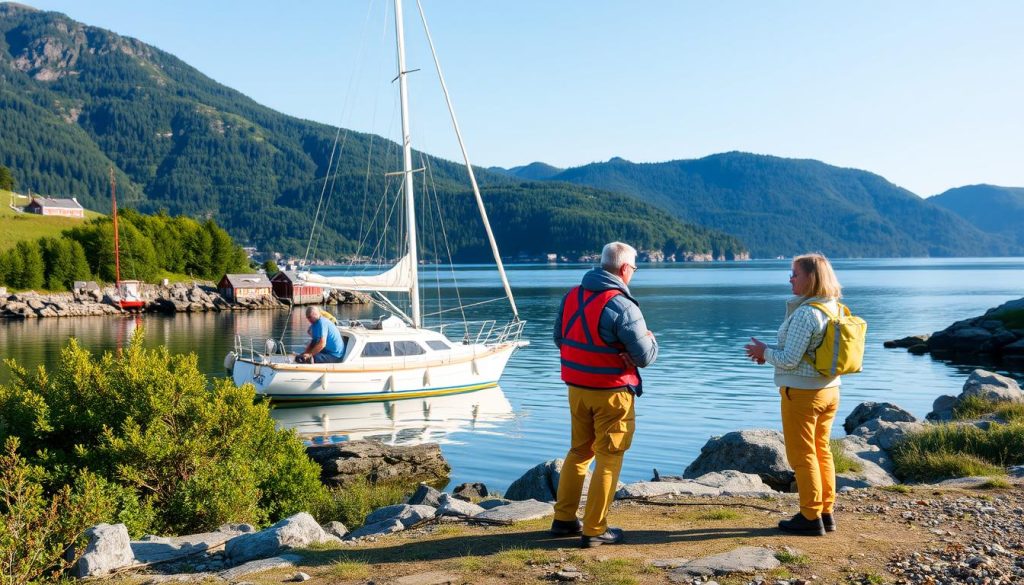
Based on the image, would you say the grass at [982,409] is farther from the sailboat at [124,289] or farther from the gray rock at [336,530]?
the sailboat at [124,289]

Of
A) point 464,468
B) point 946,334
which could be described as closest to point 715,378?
point 464,468

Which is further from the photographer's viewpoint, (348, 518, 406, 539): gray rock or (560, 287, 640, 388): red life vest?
(348, 518, 406, 539): gray rock

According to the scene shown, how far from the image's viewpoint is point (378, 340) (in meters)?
27.7

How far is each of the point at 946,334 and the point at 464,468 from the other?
36.3 meters

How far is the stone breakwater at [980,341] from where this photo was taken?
41875mm

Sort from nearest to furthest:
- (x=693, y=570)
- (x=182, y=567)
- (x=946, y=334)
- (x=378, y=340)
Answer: (x=693, y=570)
(x=182, y=567)
(x=378, y=340)
(x=946, y=334)

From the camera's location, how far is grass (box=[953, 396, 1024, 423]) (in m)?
16.3

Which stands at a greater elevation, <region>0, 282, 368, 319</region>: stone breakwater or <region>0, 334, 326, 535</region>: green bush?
<region>0, 334, 326, 535</region>: green bush

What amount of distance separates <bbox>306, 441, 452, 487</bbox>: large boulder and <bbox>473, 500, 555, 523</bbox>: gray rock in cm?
709

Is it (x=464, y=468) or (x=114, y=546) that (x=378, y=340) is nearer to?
(x=464, y=468)

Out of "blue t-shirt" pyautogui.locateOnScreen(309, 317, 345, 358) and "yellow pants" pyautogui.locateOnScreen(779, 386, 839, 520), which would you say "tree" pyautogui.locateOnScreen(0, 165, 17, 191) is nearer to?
"blue t-shirt" pyautogui.locateOnScreen(309, 317, 345, 358)

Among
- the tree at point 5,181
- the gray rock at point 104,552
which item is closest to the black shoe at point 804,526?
the gray rock at point 104,552

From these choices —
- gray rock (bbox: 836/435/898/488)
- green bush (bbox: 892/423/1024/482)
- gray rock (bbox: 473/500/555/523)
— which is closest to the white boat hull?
gray rock (bbox: 836/435/898/488)

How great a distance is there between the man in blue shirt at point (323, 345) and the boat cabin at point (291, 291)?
231 feet
